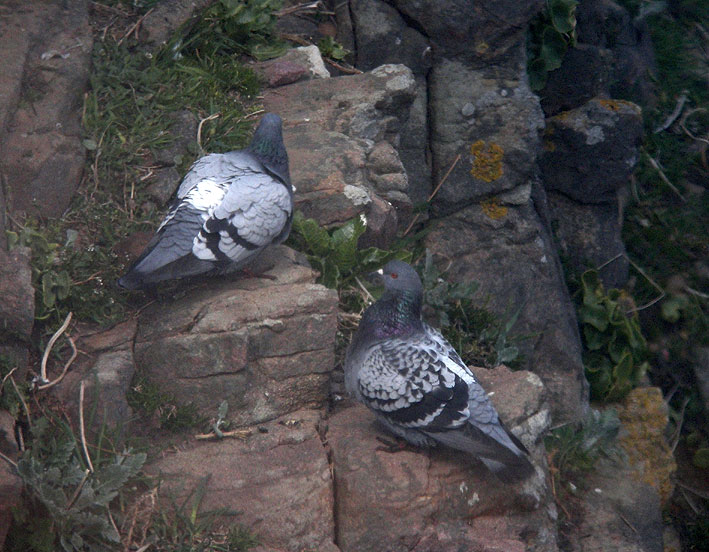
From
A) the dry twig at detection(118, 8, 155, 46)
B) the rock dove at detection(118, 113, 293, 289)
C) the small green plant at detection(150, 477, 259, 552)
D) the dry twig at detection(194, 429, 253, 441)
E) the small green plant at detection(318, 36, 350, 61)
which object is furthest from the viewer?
the small green plant at detection(318, 36, 350, 61)

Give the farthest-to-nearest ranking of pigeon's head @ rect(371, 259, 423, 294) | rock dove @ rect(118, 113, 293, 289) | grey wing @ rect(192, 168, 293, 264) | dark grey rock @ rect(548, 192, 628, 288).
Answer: dark grey rock @ rect(548, 192, 628, 288), pigeon's head @ rect(371, 259, 423, 294), grey wing @ rect(192, 168, 293, 264), rock dove @ rect(118, 113, 293, 289)

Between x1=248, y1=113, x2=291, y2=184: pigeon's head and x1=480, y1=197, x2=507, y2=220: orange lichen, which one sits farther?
x1=480, y1=197, x2=507, y2=220: orange lichen

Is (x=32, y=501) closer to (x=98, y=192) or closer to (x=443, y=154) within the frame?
(x=98, y=192)

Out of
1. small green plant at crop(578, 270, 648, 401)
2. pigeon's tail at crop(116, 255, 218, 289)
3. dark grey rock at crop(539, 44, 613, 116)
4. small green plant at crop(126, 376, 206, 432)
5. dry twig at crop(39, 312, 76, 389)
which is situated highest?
pigeon's tail at crop(116, 255, 218, 289)

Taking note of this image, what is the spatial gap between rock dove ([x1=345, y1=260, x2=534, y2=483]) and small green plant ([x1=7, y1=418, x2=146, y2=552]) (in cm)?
115

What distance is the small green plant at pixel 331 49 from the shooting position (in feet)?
20.2

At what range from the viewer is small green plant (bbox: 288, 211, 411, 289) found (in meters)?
4.61

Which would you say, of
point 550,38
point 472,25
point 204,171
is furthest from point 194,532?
point 550,38

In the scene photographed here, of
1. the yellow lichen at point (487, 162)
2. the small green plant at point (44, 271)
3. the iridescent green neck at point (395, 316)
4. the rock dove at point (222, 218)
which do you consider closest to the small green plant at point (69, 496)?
the small green plant at point (44, 271)

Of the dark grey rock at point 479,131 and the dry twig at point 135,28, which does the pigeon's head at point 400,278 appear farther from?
the dry twig at point 135,28

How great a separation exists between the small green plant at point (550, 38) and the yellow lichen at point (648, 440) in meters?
2.63

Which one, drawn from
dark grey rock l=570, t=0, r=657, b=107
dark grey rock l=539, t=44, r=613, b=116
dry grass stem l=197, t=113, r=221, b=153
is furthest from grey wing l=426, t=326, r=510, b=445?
dark grey rock l=570, t=0, r=657, b=107

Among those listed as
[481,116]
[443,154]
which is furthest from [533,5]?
[443,154]

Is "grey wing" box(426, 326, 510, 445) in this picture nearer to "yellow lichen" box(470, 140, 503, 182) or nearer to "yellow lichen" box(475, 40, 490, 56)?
"yellow lichen" box(470, 140, 503, 182)
